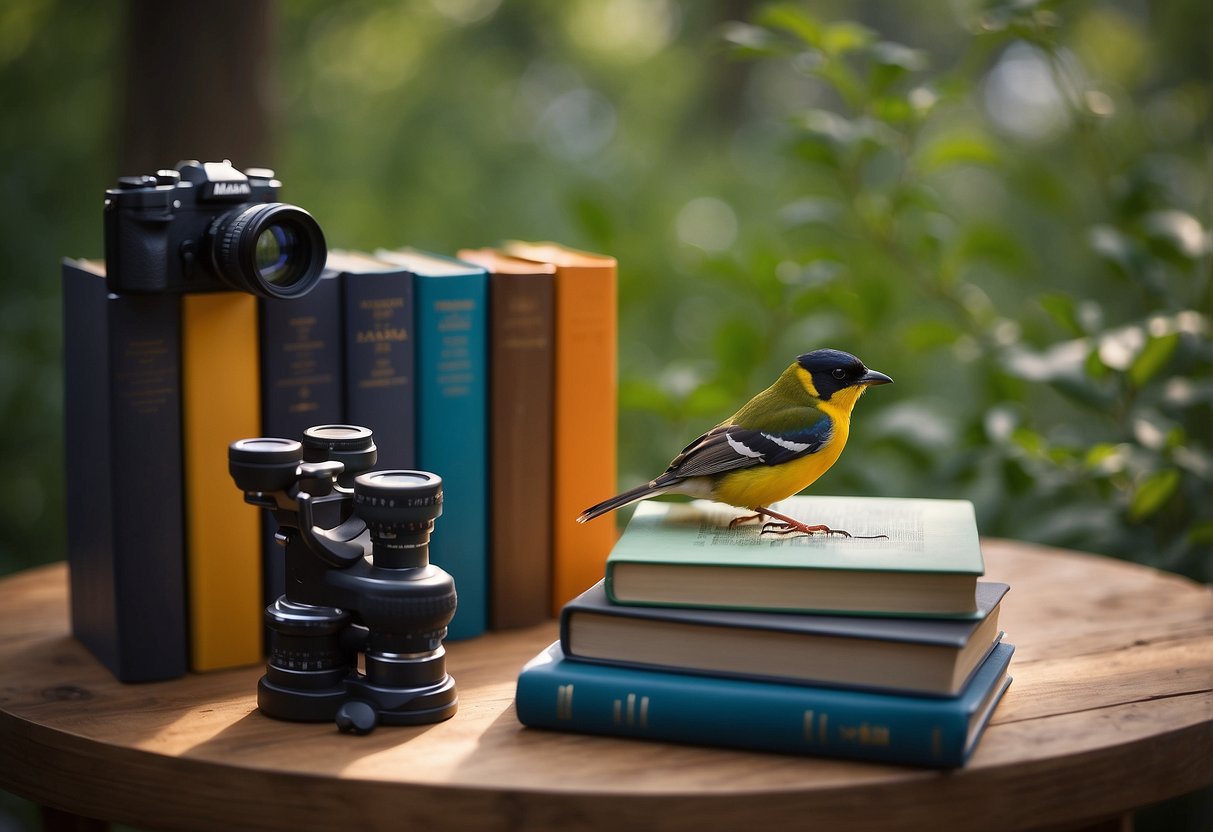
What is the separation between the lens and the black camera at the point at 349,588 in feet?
3.22

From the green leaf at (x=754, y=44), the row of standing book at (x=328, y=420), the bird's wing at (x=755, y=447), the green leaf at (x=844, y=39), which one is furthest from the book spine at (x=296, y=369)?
the green leaf at (x=844, y=39)

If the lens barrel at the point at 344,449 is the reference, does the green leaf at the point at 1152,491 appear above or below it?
below

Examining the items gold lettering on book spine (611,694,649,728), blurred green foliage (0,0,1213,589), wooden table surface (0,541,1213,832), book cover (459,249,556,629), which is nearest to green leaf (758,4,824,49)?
blurred green foliage (0,0,1213,589)

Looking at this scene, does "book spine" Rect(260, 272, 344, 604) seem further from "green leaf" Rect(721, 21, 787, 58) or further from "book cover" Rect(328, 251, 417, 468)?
"green leaf" Rect(721, 21, 787, 58)

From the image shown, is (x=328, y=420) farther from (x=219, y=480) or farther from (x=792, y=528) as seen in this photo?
(x=792, y=528)

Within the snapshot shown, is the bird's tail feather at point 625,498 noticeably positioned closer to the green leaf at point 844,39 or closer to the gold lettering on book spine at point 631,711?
the gold lettering on book spine at point 631,711

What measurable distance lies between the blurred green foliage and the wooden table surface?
24.3 inches

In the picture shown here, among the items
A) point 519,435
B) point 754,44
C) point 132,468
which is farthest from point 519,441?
point 754,44

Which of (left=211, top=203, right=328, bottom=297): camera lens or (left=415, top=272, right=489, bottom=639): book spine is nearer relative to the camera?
(left=211, top=203, right=328, bottom=297): camera lens

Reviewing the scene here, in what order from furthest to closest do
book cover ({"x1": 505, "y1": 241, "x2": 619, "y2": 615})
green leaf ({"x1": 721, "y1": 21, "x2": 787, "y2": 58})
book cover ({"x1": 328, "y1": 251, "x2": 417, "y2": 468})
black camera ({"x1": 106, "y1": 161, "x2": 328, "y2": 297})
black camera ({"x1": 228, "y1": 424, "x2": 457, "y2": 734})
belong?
green leaf ({"x1": 721, "y1": 21, "x2": 787, "y2": 58}), book cover ({"x1": 505, "y1": 241, "x2": 619, "y2": 615}), book cover ({"x1": 328, "y1": 251, "x2": 417, "y2": 468}), black camera ({"x1": 106, "y1": 161, "x2": 328, "y2": 297}), black camera ({"x1": 228, "y1": 424, "x2": 457, "y2": 734})

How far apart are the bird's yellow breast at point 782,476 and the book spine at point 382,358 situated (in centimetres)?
34

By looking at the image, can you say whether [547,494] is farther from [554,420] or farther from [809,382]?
[809,382]

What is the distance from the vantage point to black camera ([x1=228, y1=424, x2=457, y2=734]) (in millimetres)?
980

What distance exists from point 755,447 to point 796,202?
1477mm
